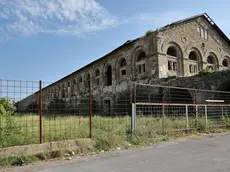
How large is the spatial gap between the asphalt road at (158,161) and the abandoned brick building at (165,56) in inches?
626

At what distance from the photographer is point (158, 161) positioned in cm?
523

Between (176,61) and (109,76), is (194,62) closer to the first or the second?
(176,61)

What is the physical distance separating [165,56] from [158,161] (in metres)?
18.7

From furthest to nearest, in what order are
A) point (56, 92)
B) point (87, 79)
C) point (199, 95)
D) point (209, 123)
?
1. point (56, 92)
2. point (87, 79)
3. point (199, 95)
4. point (209, 123)

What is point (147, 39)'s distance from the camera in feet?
76.7

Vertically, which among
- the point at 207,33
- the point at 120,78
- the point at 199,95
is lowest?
the point at 199,95

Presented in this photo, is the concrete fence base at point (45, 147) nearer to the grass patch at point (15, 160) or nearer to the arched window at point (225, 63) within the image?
the grass patch at point (15, 160)

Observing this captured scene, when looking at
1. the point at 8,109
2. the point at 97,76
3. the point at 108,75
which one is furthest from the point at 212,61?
the point at 8,109

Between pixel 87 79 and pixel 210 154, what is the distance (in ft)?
105

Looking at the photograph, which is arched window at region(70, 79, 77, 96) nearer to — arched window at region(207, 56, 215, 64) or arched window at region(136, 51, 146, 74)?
arched window at region(136, 51, 146, 74)

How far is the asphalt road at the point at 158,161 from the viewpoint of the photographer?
460cm

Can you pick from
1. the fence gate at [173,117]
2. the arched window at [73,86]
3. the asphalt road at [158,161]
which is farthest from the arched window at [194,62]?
the arched window at [73,86]

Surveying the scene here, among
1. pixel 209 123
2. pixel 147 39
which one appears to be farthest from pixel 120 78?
pixel 209 123

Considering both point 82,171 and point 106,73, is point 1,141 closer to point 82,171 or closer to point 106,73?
point 82,171
